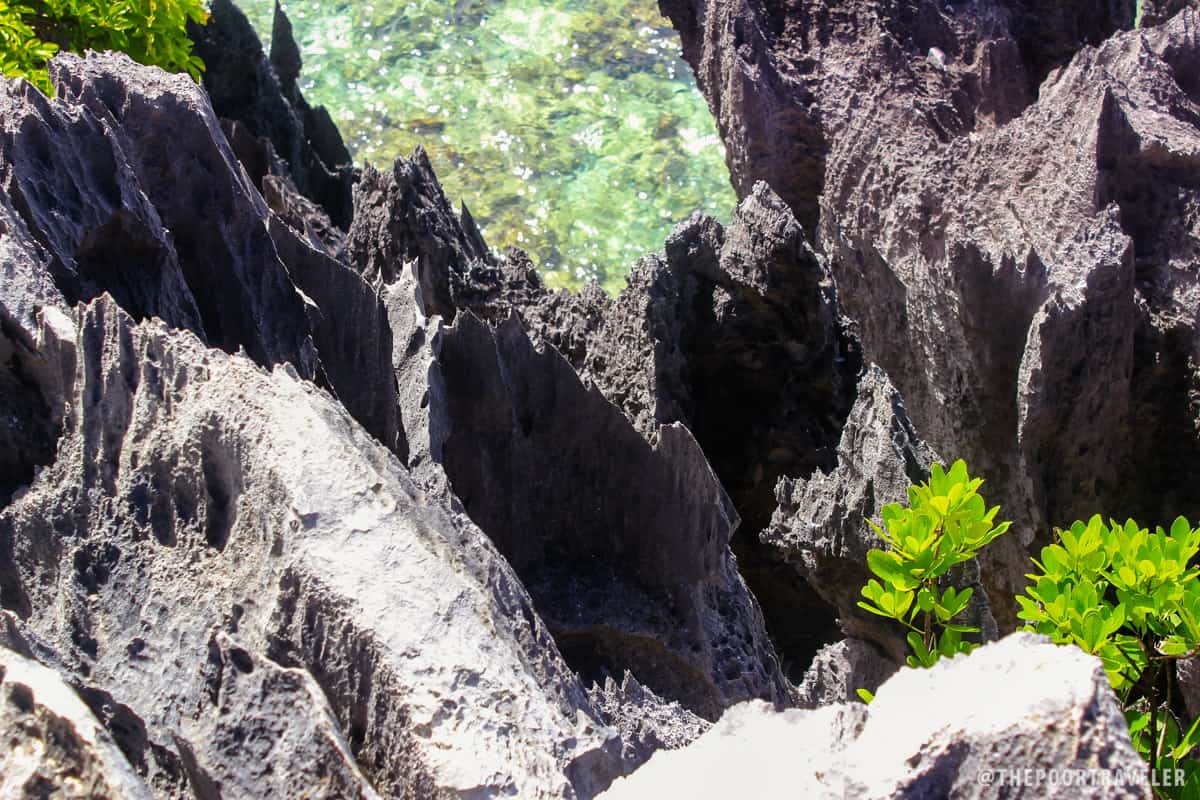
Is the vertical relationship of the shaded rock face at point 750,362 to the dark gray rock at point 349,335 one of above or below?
below

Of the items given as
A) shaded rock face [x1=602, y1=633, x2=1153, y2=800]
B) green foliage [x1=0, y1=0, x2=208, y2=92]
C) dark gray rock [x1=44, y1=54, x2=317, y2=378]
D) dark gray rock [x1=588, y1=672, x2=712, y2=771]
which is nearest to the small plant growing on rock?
shaded rock face [x1=602, y1=633, x2=1153, y2=800]

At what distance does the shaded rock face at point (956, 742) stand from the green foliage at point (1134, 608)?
33 centimetres

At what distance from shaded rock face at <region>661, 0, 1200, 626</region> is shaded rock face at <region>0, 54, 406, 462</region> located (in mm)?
1866

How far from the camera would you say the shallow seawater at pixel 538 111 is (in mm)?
8961

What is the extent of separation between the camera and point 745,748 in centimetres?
118

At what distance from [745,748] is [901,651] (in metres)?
1.38

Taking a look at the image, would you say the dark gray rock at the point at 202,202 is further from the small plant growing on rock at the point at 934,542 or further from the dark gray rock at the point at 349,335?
the small plant growing on rock at the point at 934,542

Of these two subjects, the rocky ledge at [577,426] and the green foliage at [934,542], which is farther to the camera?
the green foliage at [934,542]

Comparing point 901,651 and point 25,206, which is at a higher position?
point 25,206

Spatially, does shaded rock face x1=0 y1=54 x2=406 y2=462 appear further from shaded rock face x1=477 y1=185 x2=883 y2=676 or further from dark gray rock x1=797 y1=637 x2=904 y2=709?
dark gray rock x1=797 y1=637 x2=904 y2=709

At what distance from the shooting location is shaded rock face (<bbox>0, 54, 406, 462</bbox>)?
7.02 ft

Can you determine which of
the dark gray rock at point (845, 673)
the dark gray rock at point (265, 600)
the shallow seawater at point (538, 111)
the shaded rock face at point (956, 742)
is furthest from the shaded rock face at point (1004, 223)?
the shallow seawater at point (538, 111)

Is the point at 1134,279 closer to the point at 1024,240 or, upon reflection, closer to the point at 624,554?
the point at 1024,240

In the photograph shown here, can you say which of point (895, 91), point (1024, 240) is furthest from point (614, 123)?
point (1024, 240)
